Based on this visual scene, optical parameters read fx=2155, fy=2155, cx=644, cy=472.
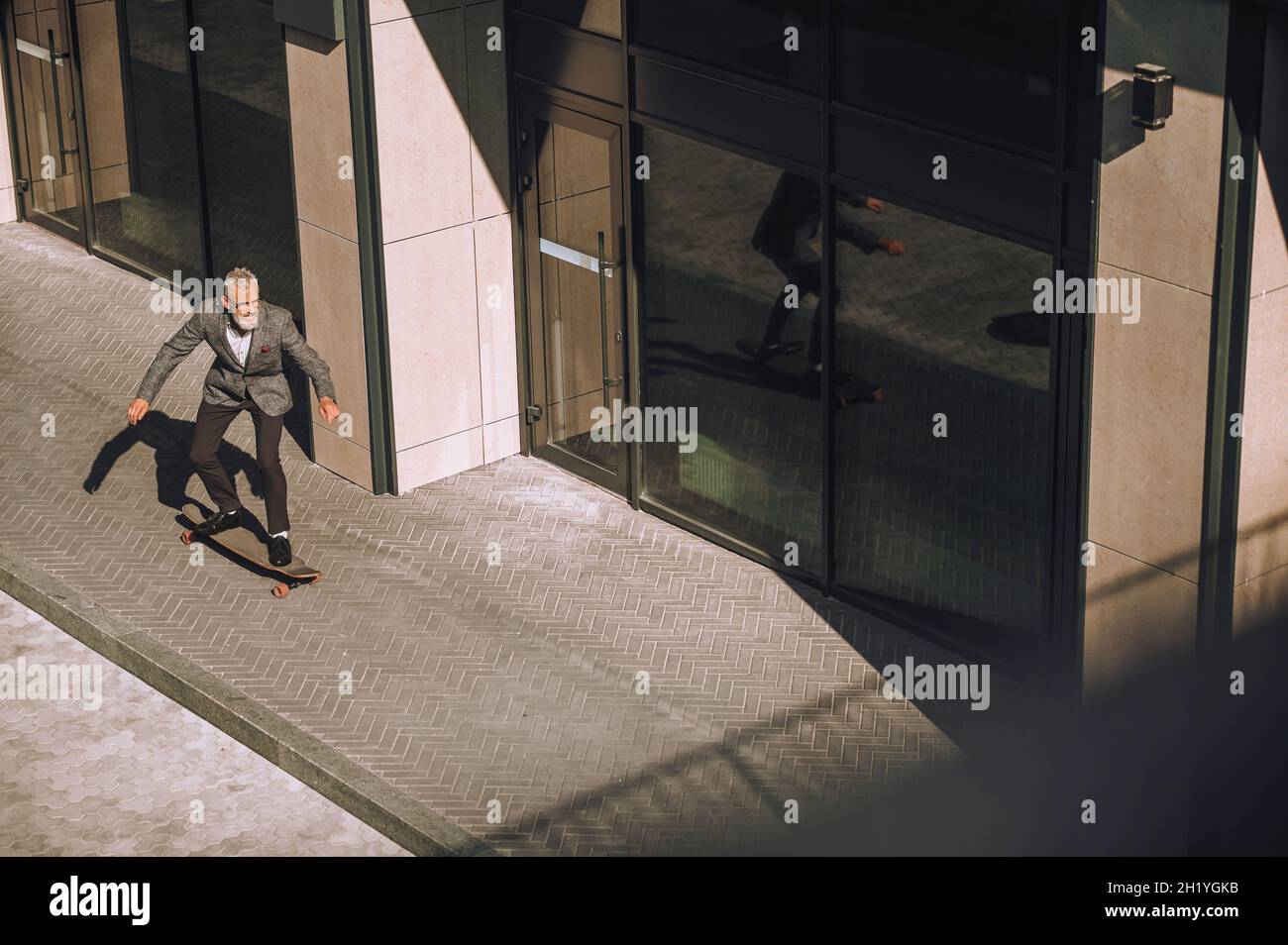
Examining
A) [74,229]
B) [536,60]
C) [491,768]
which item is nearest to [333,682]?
[491,768]

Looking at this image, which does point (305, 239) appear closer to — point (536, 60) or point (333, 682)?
point (536, 60)

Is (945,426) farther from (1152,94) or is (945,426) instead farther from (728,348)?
(1152,94)

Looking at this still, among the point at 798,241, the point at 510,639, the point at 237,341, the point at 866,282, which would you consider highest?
the point at 798,241

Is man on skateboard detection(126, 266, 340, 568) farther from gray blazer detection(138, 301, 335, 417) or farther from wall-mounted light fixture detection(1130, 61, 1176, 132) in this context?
wall-mounted light fixture detection(1130, 61, 1176, 132)

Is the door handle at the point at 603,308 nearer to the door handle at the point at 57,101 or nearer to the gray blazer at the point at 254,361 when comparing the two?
the gray blazer at the point at 254,361

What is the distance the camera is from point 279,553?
43.5 feet

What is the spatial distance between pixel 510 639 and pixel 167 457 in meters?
3.66

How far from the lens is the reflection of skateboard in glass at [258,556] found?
521 inches

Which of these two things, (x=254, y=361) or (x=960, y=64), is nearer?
(x=960, y=64)

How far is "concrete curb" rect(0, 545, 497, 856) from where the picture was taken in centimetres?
1086

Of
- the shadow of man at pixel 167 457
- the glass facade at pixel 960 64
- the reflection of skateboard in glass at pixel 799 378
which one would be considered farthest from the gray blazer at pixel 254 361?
the glass facade at pixel 960 64

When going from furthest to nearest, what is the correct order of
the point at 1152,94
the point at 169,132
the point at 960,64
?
the point at 169,132 < the point at 960,64 < the point at 1152,94

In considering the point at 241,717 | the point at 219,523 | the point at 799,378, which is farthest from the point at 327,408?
the point at 799,378

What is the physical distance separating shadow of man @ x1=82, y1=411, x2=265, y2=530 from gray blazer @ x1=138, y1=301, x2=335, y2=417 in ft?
5.41
